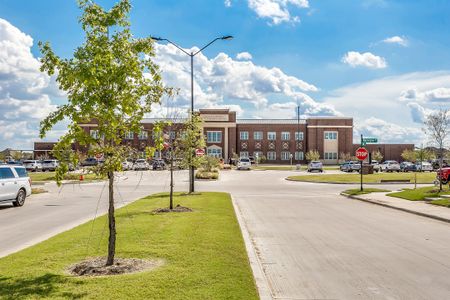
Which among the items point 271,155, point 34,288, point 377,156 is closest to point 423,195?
point 34,288

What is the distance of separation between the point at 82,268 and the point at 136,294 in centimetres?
216

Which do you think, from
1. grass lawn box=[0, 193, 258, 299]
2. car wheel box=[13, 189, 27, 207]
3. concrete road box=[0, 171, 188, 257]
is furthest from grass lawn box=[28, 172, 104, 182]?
car wheel box=[13, 189, 27, 207]

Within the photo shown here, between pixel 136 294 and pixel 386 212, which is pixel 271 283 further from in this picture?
pixel 386 212

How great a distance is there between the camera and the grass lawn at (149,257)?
7.04 metres

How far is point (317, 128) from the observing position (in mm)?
110938

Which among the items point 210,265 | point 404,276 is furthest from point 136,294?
point 404,276

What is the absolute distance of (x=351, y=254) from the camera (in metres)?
10.7

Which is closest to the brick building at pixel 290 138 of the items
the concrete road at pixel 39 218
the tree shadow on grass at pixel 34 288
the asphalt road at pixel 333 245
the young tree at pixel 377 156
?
the young tree at pixel 377 156

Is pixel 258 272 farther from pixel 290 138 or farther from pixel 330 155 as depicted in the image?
pixel 330 155

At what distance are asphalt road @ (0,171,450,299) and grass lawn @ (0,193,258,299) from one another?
0.67 meters

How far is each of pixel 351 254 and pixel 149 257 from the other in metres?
4.19

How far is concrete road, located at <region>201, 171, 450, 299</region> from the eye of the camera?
782 centimetres

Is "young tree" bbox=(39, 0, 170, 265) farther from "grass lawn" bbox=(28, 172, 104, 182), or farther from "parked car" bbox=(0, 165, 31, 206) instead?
"parked car" bbox=(0, 165, 31, 206)

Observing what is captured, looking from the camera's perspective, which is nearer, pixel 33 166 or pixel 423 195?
pixel 423 195
